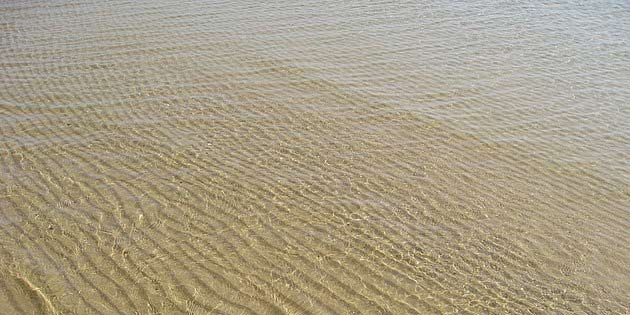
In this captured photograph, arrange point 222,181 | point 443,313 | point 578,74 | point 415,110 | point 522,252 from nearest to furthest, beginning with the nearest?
point 443,313, point 522,252, point 222,181, point 415,110, point 578,74

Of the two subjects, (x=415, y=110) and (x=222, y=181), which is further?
(x=415, y=110)

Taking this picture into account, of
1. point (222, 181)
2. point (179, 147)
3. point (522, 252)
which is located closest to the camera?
point (522, 252)

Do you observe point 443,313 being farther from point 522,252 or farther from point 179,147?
point 179,147

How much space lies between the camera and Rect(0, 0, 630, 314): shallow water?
4512mm

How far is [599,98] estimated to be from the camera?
7559 mm

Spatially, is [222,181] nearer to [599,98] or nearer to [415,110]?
[415,110]

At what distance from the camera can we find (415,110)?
7.26 meters

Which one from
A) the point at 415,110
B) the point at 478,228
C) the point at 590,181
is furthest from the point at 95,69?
the point at 590,181

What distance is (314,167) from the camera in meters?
6.03

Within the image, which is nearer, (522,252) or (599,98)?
(522,252)

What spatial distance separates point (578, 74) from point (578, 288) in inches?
182

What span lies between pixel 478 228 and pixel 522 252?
427 mm

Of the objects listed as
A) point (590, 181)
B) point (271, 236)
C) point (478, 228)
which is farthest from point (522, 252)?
point (271, 236)

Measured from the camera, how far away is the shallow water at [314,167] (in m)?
4.51
